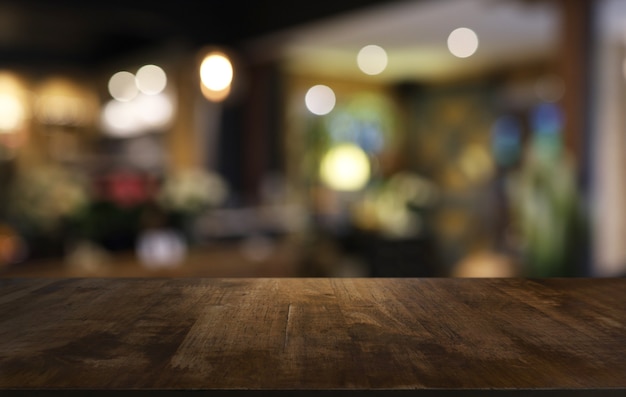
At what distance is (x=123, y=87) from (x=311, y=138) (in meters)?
2.70

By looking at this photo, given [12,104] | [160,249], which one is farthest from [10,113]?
[160,249]

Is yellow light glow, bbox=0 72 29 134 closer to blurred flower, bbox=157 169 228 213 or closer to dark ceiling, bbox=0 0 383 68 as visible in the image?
dark ceiling, bbox=0 0 383 68

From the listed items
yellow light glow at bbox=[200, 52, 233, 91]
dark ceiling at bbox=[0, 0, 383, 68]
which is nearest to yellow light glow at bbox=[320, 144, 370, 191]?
dark ceiling at bbox=[0, 0, 383, 68]

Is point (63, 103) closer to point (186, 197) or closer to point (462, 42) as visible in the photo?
point (462, 42)

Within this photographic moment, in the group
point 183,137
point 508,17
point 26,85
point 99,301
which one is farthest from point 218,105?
point 99,301

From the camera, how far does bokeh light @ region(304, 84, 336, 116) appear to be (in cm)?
964

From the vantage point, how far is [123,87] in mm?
9273

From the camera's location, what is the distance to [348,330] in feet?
2.18

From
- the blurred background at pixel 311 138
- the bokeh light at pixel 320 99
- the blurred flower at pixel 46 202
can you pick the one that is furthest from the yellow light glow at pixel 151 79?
the blurred flower at pixel 46 202

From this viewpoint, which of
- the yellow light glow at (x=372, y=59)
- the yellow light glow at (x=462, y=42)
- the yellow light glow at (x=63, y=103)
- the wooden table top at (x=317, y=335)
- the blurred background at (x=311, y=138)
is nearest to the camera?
the wooden table top at (x=317, y=335)

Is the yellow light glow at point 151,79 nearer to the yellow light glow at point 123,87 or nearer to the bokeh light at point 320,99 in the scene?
the yellow light glow at point 123,87

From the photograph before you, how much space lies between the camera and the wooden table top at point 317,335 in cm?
51

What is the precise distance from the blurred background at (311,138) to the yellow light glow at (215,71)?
1cm

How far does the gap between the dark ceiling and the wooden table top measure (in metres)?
4.68
